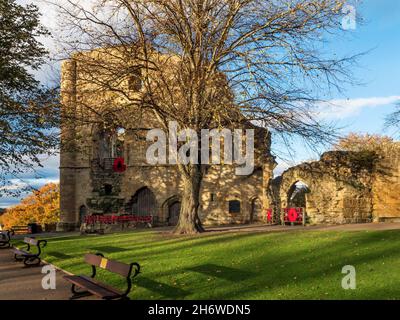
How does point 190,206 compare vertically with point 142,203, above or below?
above

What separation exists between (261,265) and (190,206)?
8.11 m

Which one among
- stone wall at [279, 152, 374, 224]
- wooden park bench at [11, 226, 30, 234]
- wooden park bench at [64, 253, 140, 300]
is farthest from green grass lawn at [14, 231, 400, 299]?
wooden park bench at [11, 226, 30, 234]

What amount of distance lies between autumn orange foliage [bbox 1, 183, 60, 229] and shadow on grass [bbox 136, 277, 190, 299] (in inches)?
1860

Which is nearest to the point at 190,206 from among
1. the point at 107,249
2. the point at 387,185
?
the point at 107,249

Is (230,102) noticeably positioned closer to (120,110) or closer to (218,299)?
(120,110)

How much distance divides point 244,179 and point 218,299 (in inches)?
876

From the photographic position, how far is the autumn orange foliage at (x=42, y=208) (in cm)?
5456

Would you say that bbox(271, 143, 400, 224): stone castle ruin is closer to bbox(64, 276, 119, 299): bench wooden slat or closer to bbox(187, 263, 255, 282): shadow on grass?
bbox(187, 263, 255, 282): shadow on grass

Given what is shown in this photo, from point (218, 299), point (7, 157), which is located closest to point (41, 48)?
point (7, 157)

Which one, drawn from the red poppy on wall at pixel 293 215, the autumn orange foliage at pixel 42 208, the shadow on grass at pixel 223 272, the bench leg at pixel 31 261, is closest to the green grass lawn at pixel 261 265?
the shadow on grass at pixel 223 272

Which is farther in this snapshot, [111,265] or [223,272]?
[223,272]

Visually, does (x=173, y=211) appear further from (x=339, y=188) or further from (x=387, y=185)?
(x=387, y=185)

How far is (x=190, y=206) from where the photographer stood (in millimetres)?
17766

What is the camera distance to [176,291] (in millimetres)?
8211
